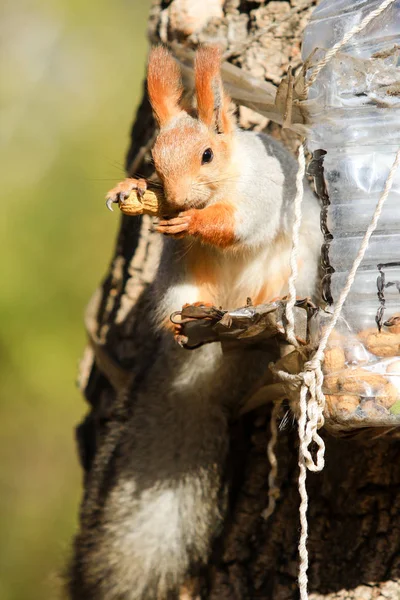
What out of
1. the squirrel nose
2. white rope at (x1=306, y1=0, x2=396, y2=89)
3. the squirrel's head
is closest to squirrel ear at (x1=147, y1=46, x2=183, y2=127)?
the squirrel's head

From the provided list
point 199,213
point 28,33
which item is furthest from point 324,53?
point 28,33

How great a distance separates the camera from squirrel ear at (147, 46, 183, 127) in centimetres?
133

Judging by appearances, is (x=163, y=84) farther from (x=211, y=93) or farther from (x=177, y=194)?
(x=177, y=194)

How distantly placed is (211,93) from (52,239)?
1.61 meters

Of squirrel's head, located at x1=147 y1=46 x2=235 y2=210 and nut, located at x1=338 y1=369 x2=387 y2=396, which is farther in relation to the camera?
squirrel's head, located at x1=147 y1=46 x2=235 y2=210

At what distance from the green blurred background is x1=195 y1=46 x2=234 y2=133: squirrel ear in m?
1.30

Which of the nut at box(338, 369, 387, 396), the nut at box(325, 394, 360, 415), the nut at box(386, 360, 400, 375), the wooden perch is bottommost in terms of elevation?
the nut at box(325, 394, 360, 415)

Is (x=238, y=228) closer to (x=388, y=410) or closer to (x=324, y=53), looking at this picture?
(x=324, y=53)

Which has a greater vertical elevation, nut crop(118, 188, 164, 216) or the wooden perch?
nut crop(118, 188, 164, 216)

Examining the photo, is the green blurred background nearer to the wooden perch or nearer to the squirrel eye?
the squirrel eye

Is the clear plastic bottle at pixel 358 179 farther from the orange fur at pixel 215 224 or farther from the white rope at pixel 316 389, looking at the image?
the orange fur at pixel 215 224

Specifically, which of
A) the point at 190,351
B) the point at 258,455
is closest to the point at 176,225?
the point at 190,351

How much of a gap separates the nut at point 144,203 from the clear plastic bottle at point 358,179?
24 centimetres

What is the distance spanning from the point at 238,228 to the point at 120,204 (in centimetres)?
24
